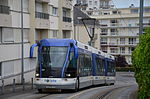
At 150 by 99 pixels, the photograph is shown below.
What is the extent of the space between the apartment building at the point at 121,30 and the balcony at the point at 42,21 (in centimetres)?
5178

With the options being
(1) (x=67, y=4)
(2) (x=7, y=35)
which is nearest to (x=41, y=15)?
(2) (x=7, y=35)

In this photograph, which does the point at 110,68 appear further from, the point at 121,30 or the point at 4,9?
the point at 121,30

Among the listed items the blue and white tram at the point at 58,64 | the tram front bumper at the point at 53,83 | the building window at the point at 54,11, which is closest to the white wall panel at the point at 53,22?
the building window at the point at 54,11

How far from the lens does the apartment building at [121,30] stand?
3681 inches

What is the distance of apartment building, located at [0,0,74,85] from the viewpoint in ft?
105

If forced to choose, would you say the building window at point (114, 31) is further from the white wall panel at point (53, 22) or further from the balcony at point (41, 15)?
the balcony at point (41, 15)

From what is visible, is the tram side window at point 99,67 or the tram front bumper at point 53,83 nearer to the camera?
the tram front bumper at point 53,83

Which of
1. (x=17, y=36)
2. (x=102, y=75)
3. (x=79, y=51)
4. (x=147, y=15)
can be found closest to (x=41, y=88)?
(x=79, y=51)

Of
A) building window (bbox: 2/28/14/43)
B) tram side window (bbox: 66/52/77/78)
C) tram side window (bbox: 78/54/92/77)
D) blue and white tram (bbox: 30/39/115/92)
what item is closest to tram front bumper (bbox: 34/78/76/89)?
blue and white tram (bbox: 30/39/115/92)

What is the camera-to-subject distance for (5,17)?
31.4 meters

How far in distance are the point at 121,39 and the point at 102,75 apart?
64.8 meters

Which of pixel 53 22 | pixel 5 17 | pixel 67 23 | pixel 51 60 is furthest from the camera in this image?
pixel 67 23

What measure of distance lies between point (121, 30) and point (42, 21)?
56.2 m

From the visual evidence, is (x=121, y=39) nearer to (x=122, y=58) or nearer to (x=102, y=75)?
(x=122, y=58)
